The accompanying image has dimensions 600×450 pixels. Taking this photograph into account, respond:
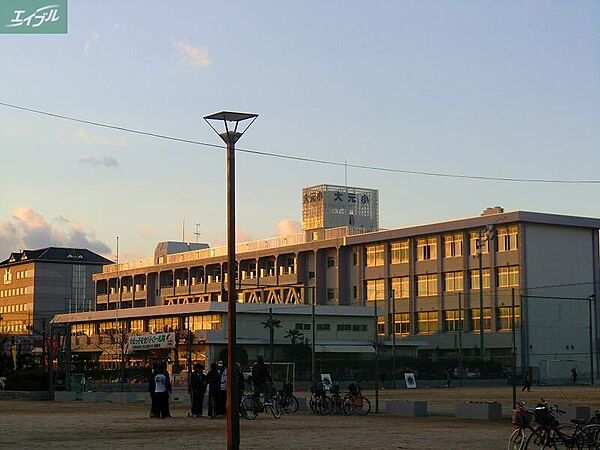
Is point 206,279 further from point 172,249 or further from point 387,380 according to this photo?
point 387,380

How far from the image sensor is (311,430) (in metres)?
27.8

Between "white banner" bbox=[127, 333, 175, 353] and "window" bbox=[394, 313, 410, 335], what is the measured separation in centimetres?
3298

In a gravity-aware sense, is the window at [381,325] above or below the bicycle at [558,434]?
above

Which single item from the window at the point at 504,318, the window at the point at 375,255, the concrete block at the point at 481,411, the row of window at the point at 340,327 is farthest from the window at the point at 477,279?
the concrete block at the point at 481,411

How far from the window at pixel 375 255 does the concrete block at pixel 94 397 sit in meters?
63.2

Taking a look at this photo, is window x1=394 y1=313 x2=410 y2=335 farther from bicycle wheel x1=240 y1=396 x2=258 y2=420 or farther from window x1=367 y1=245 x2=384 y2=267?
bicycle wheel x1=240 y1=396 x2=258 y2=420

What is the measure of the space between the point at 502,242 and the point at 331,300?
891 inches

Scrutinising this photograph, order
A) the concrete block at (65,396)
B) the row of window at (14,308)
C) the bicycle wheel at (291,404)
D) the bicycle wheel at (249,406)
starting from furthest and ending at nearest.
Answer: the row of window at (14,308), the concrete block at (65,396), the bicycle wheel at (291,404), the bicycle wheel at (249,406)

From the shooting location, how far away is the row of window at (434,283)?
3954 inches

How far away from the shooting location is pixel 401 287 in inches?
4365

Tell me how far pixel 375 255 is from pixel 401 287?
17.2ft

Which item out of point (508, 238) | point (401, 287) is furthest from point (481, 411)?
point (401, 287)

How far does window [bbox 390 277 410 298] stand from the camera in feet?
361

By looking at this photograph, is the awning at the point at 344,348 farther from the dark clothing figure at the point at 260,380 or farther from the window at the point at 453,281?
the dark clothing figure at the point at 260,380
